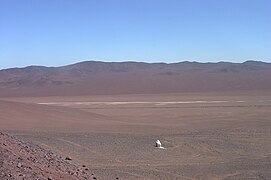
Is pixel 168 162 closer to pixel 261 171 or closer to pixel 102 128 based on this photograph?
pixel 261 171

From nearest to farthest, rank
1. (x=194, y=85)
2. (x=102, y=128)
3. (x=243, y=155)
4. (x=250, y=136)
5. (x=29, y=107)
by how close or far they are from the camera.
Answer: (x=243, y=155) → (x=250, y=136) → (x=102, y=128) → (x=29, y=107) → (x=194, y=85)

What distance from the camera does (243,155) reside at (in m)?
21.2

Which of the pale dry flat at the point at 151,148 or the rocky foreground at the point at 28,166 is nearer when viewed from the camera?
the rocky foreground at the point at 28,166

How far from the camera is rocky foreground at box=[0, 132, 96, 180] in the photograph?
1005 centimetres

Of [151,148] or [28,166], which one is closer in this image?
[28,166]

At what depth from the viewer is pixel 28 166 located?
10758mm

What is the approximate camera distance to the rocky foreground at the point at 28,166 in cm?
1005

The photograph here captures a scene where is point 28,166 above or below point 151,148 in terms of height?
above

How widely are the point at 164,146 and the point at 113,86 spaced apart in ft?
362

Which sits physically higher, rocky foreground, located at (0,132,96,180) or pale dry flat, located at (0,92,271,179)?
rocky foreground, located at (0,132,96,180)

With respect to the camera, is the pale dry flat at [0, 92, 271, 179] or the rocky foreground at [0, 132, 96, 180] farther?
the pale dry flat at [0, 92, 271, 179]

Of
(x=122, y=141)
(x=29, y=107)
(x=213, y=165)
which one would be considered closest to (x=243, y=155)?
(x=213, y=165)

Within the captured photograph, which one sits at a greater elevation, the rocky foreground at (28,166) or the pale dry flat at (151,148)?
the rocky foreground at (28,166)

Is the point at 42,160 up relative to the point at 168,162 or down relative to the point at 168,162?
up
